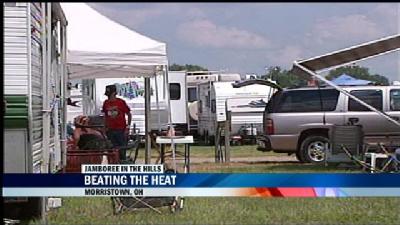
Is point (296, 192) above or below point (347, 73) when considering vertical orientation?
below

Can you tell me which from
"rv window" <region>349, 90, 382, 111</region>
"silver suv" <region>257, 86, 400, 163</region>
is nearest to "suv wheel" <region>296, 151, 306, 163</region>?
"silver suv" <region>257, 86, 400, 163</region>

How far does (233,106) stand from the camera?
22.8 meters

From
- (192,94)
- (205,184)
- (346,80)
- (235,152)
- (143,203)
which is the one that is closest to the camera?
(205,184)

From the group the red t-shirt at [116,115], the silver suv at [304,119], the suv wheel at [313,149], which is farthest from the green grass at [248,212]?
the suv wheel at [313,149]

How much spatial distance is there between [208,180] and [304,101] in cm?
895

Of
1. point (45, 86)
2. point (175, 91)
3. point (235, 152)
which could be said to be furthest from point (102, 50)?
point (175, 91)

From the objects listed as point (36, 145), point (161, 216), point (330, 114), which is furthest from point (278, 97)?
point (36, 145)

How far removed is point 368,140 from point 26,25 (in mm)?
8114

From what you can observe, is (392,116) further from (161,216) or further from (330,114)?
(161,216)

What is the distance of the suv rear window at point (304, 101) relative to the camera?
15723 mm

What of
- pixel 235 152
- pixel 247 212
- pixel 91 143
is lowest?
pixel 247 212

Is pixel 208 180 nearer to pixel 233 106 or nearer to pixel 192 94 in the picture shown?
pixel 233 106

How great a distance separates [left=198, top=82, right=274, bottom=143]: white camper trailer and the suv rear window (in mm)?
4842

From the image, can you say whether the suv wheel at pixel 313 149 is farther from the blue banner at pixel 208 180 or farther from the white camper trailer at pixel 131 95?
the blue banner at pixel 208 180
